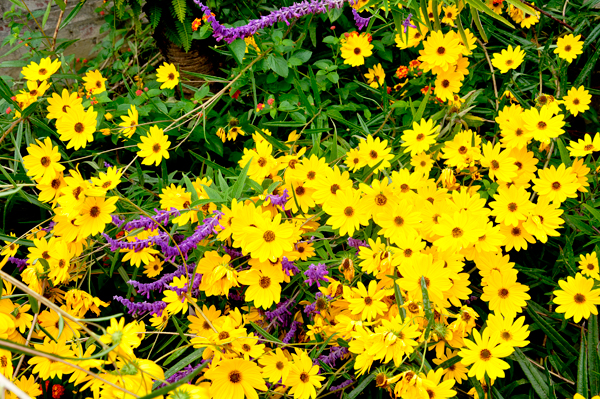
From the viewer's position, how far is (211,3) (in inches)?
67.6

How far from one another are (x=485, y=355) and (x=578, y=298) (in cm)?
34

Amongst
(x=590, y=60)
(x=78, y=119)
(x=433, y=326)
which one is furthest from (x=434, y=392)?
(x=590, y=60)

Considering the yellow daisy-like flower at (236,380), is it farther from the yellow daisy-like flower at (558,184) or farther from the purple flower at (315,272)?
the yellow daisy-like flower at (558,184)

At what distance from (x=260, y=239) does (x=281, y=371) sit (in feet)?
1.01

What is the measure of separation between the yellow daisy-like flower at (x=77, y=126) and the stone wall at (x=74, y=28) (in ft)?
4.26

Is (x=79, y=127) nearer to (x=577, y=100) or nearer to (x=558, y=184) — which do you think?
(x=558, y=184)

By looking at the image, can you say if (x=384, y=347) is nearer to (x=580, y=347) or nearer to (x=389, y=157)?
(x=389, y=157)

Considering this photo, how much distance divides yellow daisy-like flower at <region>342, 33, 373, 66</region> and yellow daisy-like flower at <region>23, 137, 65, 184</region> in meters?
1.04

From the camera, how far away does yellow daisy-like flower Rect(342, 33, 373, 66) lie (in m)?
1.59

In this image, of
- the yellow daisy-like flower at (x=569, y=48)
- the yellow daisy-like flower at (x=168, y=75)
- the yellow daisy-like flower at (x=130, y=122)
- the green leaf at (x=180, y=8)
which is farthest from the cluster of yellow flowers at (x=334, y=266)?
the green leaf at (x=180, y=8)

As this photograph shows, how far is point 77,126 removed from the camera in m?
1.35

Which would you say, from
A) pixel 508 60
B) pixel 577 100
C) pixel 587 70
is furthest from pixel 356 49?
pixel 587 70

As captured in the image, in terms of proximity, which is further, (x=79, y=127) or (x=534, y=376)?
(x=79, y=127)

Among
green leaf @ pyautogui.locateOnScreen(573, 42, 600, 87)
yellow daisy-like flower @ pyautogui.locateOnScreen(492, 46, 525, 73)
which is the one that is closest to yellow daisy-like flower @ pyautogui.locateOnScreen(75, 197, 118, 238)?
yellow daisy-like flower @ pyautogui.locateOnScreen(492, 46, 525, 73)
